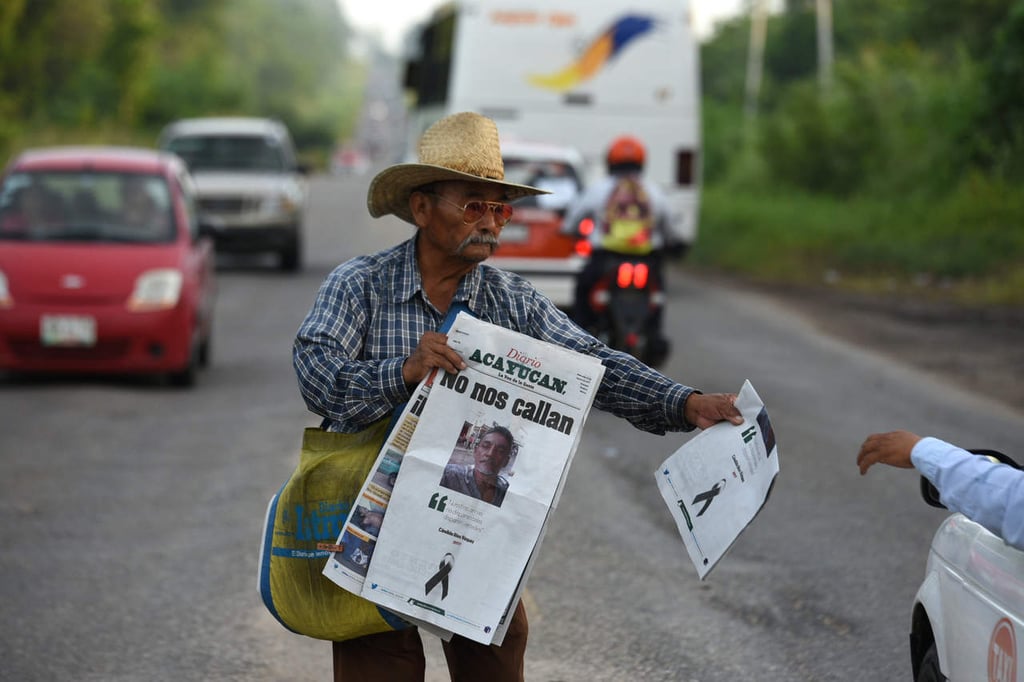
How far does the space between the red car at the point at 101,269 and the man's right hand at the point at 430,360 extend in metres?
9.12

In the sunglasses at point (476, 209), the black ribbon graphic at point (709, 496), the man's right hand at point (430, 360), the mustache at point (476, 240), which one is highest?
the sunglasses at point (476, 209)

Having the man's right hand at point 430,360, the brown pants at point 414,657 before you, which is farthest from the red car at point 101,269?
the man's right hand at point 430,360

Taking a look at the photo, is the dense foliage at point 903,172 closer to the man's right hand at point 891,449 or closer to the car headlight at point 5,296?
the car headlight at point 5,296

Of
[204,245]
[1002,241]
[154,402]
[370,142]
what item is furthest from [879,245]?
[370,142]

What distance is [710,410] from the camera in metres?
3.84

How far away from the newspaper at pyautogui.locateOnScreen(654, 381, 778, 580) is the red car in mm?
9081

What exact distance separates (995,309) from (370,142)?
560 ft

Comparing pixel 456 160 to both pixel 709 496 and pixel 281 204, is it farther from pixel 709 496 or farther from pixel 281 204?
pixel 281 204

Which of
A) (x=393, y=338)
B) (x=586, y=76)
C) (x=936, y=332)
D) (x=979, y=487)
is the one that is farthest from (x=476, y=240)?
(x=586, y=76)

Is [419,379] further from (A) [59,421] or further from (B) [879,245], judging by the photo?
(B) [879,245]

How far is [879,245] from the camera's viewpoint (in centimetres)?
2411

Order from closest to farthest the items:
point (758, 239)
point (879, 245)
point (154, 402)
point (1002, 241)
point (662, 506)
A: point (662, 506) → point (154, 402) → point (1002, 241) → point (879, 245) → point (758, 239)

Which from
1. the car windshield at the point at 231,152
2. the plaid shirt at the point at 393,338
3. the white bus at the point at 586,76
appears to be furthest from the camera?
the car windshield at the point at 231,152

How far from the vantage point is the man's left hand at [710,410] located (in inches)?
150
